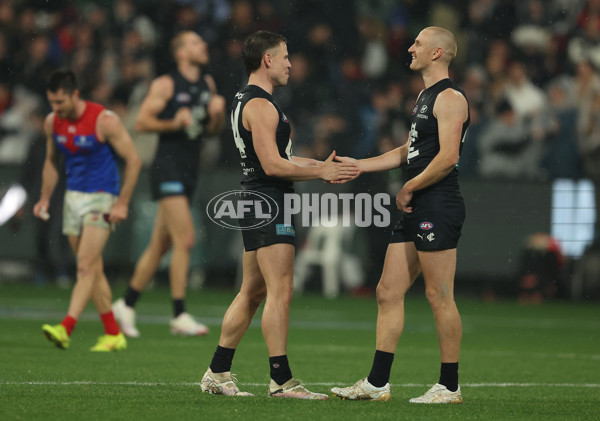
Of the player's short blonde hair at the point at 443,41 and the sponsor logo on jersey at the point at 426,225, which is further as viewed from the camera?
the player's short blonde hair at the point at 443,41

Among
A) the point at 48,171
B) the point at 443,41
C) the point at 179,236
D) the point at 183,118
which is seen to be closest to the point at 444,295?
the point at 443,41

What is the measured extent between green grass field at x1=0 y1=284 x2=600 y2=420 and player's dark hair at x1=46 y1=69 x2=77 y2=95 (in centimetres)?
229

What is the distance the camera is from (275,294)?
755 centimetres

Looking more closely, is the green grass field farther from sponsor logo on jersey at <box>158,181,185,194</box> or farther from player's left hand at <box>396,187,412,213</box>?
sponsor logo on jersey at <box>158,181,185,194</box>

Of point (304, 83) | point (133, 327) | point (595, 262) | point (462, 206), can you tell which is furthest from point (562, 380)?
point (304, 83)

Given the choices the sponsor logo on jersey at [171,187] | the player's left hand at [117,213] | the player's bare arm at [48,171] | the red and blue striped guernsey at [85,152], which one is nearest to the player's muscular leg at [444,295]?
the player's left hand at [117,213]

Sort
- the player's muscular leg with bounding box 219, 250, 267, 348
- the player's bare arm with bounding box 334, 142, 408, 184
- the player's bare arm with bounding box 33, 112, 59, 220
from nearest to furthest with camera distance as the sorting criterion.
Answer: the player's muscular leg with bounding box 219, 250, 267, 348
the player's bare arm with bounding box 334, 142, 408, 184
the player's bare arm with bounding box 33, 112, 59, 220

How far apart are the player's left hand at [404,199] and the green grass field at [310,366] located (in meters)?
1.23

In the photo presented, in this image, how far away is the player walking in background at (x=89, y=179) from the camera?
10633mm

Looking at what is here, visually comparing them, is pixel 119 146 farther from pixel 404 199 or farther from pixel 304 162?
pixel 404 199

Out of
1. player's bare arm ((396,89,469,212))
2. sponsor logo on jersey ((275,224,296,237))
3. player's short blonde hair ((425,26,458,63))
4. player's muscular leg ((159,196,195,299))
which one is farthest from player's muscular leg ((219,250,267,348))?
player's muscular leg ((159,196,195,299))

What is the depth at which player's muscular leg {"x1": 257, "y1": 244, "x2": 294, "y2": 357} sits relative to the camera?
7.54m

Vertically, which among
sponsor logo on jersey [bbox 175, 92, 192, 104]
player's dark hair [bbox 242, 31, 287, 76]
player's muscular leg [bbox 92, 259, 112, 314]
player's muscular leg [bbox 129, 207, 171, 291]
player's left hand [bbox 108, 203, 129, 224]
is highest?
sponsor logo on jersey [bbox 175, 92, 192, 104]

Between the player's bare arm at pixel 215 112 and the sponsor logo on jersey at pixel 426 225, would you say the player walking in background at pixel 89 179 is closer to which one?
the player's bare arm at pixel 215 112
